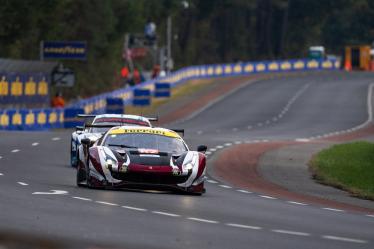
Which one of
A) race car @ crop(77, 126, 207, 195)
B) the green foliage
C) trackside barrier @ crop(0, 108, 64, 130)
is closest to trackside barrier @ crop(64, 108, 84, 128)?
trackside barrier @ crop(0, 108, 64, 130)

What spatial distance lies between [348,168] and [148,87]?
4830 cm

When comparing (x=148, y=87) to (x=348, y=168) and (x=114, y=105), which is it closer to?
(x=114, y=105)

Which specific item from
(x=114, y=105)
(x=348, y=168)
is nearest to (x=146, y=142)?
(x=348, y=168)

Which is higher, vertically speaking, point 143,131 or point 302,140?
point 143,131

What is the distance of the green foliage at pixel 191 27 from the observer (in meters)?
90.8

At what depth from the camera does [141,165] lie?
66.8 feet

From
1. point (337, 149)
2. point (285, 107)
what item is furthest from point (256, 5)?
point (337, 149)

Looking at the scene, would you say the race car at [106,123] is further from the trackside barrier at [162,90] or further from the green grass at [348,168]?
the trackside barrier at [162,90]

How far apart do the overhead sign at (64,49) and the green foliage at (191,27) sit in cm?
722

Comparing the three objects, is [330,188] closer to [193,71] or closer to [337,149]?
[337,149]

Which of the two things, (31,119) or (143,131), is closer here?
(143,131)

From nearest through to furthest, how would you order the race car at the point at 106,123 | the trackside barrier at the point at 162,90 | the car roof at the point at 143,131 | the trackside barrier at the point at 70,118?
the car roof at the point at 143,131, the race car at the point at 106,123, the trackside barrier at the point at 70,118, the trackside barrier at the point at 162,90

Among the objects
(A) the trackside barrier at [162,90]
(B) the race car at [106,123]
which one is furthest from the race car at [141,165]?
(A) the trackside barrier at [162,90]

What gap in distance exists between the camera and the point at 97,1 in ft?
351
